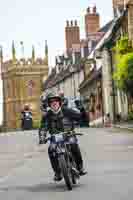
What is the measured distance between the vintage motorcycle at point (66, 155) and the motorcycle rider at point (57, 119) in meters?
0.11

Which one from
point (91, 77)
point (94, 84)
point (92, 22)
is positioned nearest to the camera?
point (94, 84)

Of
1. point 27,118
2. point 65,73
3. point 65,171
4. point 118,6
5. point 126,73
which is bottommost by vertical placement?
point 65,171

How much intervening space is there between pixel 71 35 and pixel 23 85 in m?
47.5

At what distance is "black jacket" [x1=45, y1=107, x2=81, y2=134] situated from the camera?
14891 millimetres

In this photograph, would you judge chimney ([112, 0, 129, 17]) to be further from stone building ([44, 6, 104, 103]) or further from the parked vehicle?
the parked vehicle

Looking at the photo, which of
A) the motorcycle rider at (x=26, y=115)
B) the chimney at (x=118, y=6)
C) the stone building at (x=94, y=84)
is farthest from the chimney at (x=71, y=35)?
the motorcycle rider at (x=26, y=115)

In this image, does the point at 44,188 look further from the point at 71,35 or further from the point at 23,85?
the point at 23,85

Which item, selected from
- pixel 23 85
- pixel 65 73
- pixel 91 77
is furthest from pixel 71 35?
pixel 23 85

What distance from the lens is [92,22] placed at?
343 ft

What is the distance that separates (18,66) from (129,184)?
6001 inches

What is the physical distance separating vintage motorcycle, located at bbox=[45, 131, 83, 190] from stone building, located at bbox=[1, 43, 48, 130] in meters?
148

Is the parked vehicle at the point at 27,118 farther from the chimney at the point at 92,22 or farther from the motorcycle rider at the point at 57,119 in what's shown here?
the chimney at the point at 92,22

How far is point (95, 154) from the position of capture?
2570 centimetres

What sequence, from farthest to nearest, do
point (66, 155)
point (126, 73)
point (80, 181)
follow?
point (126, 73), point (80, 181), point (66, 155)
